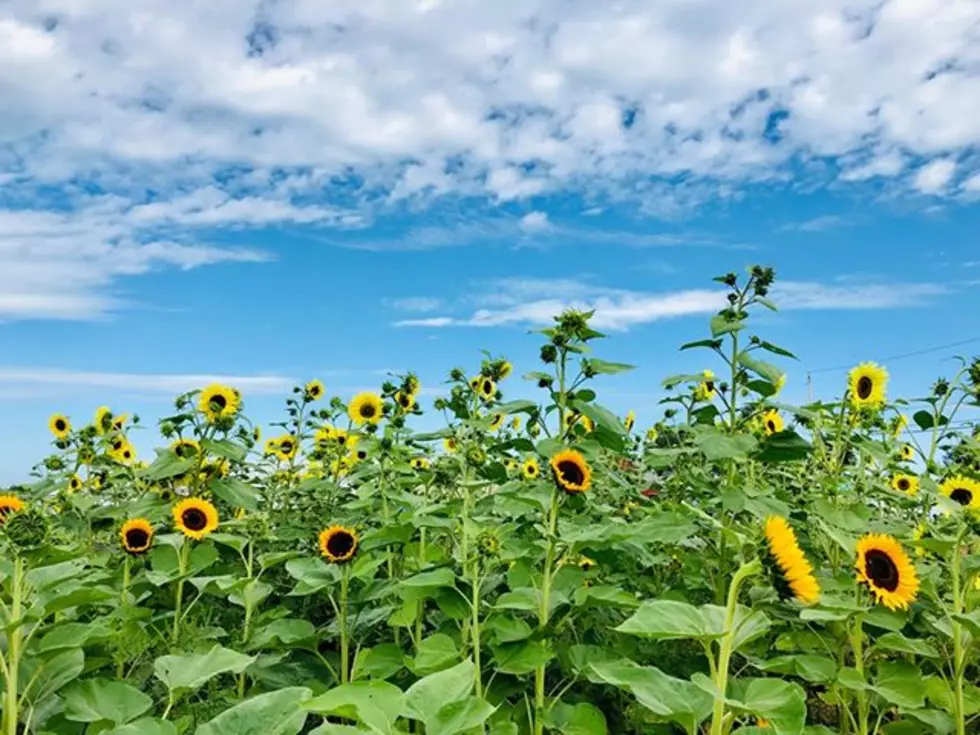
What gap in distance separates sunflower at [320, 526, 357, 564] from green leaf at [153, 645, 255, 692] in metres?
0.78

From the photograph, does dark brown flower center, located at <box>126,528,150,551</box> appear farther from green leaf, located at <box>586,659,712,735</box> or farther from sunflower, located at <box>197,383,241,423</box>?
green leaf, located at <box>586,659,712,735</box>

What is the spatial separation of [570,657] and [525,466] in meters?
1.47

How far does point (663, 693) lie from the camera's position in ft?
5.80

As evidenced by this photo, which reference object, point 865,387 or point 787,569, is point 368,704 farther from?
point 865,387

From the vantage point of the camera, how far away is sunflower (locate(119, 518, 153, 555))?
A: 3020 mm

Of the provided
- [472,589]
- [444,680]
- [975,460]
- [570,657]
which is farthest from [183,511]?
[975,460]

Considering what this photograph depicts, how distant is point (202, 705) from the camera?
2410 mm

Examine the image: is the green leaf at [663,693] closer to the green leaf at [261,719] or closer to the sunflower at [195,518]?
the green leaf at [261,719]

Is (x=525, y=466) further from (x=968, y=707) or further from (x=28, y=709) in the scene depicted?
(x=28, y=709)

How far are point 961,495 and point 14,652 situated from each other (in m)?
2.86

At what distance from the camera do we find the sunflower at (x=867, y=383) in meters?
3.13

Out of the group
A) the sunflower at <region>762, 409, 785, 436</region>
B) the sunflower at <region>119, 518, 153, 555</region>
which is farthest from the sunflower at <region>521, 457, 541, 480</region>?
the sunflower at <region>119, 518, 153, 555</region>

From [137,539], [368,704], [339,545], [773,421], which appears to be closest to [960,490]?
[773,421]

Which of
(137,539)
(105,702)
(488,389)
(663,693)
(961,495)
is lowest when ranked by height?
(105,702)
